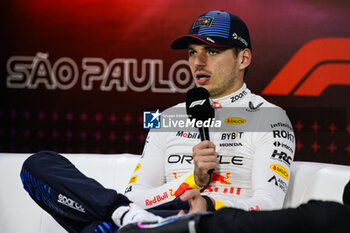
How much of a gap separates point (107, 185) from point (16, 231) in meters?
0.51

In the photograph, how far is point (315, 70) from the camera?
13.1ft

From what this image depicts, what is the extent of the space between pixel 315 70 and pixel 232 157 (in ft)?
7.57

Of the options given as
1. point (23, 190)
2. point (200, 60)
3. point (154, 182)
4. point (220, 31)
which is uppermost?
point (220, 31)

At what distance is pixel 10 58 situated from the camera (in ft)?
13.8

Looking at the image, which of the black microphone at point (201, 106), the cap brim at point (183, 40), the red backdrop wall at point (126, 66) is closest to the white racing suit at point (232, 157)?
the black microphone at point (201, 106)

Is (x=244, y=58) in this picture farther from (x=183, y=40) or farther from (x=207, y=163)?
(x=207, y=163)

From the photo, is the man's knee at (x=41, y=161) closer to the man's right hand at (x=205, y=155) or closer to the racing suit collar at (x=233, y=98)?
the man's right hand at (x=205, y=155)

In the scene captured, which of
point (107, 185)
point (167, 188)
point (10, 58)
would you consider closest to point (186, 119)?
point (167, 188)

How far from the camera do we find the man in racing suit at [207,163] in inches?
67.5

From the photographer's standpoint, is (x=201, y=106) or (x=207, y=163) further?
(x=201, y=106)

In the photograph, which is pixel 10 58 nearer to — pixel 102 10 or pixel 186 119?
pixel 102 10

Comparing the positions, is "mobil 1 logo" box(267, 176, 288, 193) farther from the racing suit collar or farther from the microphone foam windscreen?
the racing suit collar

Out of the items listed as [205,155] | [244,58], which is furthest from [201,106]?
[244,58]

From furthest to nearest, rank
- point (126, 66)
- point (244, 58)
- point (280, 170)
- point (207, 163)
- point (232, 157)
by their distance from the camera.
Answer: point (126, 66), point (244, 58), point (232, 157), point (280, 170), point (207, 163)
